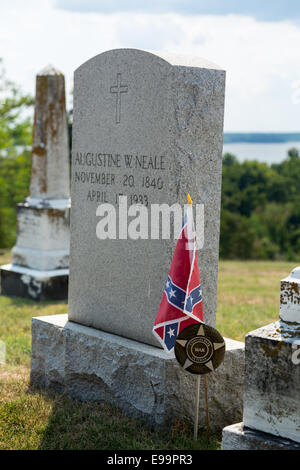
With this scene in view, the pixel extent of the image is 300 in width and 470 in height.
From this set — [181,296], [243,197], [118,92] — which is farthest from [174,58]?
[243,197]

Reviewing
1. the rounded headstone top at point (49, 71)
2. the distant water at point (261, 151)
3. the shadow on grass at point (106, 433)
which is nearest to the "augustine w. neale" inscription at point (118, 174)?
the shadow on grass at point (106, 433)

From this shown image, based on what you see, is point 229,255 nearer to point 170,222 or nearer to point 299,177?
point 299,177

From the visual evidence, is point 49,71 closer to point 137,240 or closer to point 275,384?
point 137,240

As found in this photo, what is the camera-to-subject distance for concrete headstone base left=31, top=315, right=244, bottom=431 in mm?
4188

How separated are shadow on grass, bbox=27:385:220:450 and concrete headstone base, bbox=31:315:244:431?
0.30ft

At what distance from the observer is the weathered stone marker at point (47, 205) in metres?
9.19

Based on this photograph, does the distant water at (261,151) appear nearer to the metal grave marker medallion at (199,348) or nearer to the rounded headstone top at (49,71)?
the rounded headstone top at (49,71)

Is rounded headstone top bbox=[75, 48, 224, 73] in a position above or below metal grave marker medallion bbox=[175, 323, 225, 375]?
above

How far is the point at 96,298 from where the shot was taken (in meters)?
5.06

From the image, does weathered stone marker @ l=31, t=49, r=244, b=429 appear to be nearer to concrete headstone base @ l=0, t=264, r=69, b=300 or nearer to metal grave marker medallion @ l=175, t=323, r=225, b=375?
metal grave marker medallion @ l=175, t=323, r=225, b=375

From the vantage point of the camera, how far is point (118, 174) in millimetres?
4789

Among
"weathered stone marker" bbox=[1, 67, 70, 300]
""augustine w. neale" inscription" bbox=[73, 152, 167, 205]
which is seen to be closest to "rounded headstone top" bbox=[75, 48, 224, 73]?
""augustine w. neale" inscription" bbox=[73, 152, 167, 205]
